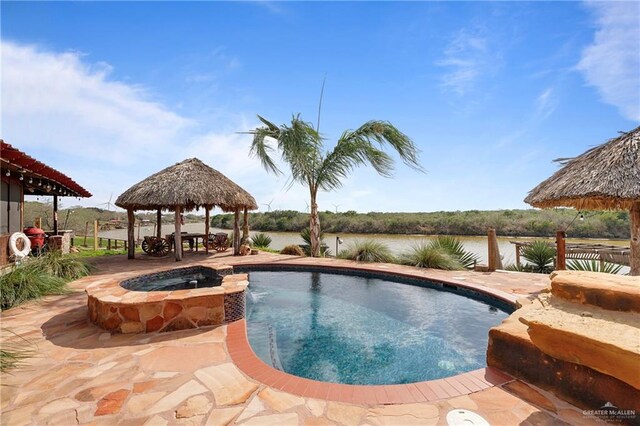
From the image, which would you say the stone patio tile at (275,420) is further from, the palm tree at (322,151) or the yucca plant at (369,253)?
the palm tree at (322,151)

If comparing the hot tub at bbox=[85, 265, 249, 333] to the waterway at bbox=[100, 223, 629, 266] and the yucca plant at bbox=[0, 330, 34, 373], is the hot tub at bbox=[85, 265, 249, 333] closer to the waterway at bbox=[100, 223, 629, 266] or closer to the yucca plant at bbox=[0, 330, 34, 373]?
the yucca plant at bbox=[0, 330, 34, 373]

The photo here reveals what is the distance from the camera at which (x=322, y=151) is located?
10570 millimetres

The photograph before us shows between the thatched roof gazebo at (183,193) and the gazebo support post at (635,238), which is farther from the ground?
the thatched roof gazebo at (183,193)

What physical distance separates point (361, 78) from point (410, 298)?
6.04 m

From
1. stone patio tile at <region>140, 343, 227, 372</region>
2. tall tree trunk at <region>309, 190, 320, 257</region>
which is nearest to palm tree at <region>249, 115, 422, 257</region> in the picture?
tall tree trunk at <region>309, 190, 320, 257</region>

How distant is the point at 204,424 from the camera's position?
195cm

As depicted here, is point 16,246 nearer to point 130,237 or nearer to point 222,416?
point 130,237

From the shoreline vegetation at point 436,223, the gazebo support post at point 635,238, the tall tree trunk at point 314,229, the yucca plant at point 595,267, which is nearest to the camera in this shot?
the gazebo support post at point 635,238

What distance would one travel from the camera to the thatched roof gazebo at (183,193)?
8.72 metres

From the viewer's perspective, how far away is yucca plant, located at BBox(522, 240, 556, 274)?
8320 millimetres

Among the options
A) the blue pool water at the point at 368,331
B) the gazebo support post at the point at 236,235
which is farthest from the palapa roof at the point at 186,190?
the blue pool water at the point at 368,331

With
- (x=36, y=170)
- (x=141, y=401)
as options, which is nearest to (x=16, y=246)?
(x=36, y=170)

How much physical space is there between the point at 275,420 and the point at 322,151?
933 centimetres

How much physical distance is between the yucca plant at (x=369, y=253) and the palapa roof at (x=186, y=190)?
156 inches
